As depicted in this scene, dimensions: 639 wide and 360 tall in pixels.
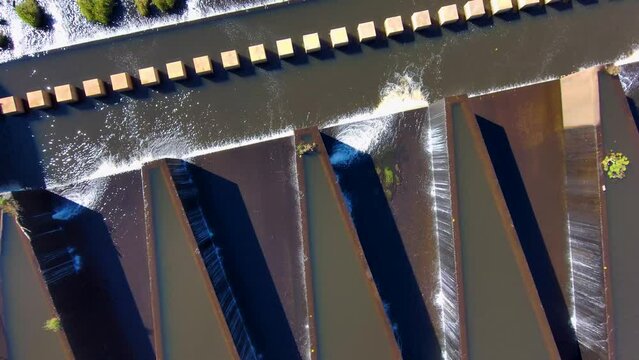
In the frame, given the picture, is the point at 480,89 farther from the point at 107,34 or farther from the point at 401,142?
the point at 107,34

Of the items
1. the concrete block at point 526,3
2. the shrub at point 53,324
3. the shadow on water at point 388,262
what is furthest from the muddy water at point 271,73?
the shrub at point 53,324

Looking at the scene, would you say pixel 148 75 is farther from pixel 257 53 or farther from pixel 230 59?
pixel 257 53

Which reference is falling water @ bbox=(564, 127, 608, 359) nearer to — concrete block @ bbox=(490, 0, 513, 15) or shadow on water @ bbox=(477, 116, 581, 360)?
shadow on water @ bbox=(477, 116, 581, 360)

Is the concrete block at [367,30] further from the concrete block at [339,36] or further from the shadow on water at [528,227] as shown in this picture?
the shadow on water at [528,227]

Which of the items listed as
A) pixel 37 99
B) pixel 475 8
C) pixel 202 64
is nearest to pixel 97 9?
pixel 37 99

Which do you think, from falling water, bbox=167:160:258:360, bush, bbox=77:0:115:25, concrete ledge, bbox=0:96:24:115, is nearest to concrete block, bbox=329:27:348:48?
falling water, bbox=167:160:258:360

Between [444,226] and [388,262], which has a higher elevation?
[444,226]
